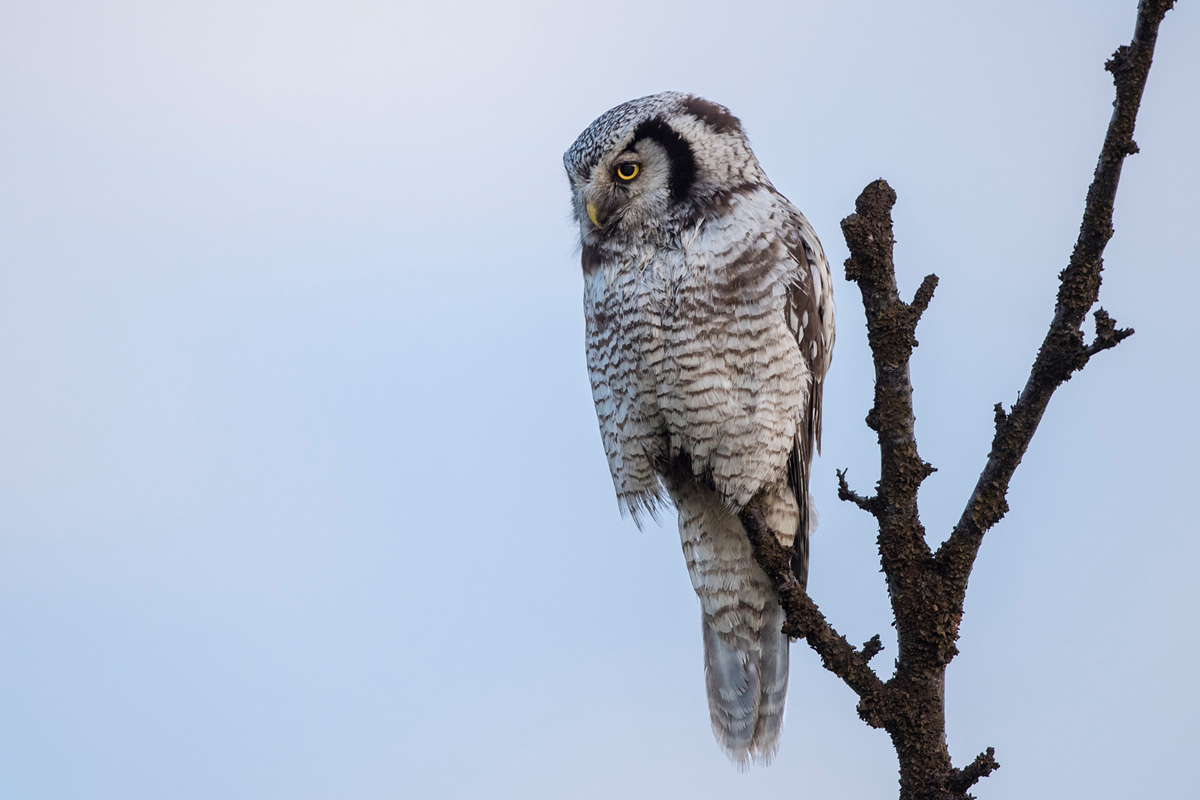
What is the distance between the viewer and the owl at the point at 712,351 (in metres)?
4.15

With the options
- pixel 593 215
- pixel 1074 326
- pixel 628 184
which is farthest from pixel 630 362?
pixel 1074 326

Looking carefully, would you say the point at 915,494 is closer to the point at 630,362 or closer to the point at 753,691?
the point at 630,362

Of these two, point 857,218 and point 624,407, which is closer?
point 857,218

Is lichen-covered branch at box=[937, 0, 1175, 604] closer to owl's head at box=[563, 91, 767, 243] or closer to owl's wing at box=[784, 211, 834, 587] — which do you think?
owl's wing at box=[784, 211, 834, 587]

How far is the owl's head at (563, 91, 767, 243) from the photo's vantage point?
4.36 metres

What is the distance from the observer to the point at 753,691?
471 centimetres

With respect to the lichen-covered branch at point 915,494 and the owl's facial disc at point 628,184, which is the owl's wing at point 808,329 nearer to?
the owl's facial disc at point 628,184

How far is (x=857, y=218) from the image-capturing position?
329 cm

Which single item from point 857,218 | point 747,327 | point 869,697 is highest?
point 747,327

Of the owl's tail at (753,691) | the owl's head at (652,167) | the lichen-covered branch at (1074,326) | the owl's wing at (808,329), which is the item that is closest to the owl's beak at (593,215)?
the owl's head at (652,167)

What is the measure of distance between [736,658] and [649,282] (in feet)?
5.53

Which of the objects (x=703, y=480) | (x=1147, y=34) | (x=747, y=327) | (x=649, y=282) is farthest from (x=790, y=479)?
(x=1147, y=34)

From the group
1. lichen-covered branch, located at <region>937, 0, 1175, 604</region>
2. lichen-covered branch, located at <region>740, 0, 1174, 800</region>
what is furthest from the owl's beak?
lichen-covered branch, located at <region>937, 0, 1175, 604</region>

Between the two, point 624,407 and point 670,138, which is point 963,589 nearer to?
point 624,407
